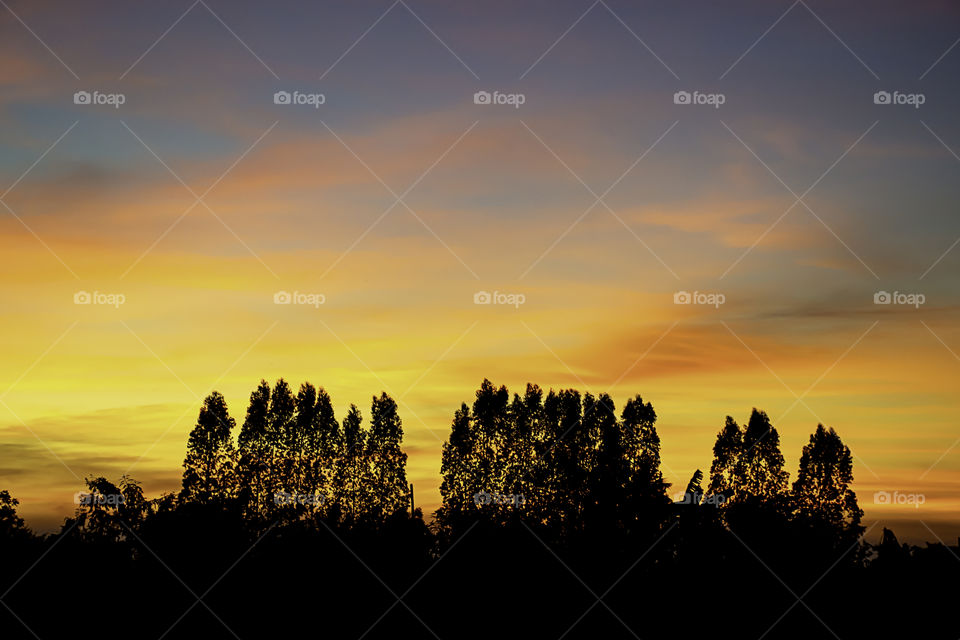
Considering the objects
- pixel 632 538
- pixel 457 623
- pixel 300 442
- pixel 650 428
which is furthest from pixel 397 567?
pixel 650 428

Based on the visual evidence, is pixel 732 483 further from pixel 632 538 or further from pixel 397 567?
pixel 397 567

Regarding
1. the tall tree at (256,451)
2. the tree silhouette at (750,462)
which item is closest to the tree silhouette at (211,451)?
the tall tree at (256,451)

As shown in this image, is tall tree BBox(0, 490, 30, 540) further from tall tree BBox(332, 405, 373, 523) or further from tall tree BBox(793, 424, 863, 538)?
tall tree BBox(793, 424, 863, 538)

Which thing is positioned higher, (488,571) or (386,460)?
(386,460)

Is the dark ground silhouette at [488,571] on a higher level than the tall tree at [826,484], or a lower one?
lower

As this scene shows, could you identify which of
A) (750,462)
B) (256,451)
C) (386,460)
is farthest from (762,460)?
(256,451)

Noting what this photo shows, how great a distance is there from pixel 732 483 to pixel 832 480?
6.30 m

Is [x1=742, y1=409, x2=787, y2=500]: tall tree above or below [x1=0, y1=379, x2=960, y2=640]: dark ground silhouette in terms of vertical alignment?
above

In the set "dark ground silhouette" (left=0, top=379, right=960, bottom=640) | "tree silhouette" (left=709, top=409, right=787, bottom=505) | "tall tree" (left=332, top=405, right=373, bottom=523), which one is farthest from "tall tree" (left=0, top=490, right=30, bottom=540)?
"tree silhouette" (left=709, top=409, right=787, bottom=505)

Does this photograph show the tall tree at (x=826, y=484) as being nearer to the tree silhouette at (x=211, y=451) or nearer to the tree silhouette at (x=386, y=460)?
the tree silhouette at (x=386, y=460)

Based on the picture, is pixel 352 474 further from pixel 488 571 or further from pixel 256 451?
pixel 488 571

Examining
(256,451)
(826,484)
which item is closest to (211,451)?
(256,451)

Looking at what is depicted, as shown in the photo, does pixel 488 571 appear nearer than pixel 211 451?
Yes

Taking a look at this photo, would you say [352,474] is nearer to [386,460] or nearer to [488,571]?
[386,460]
